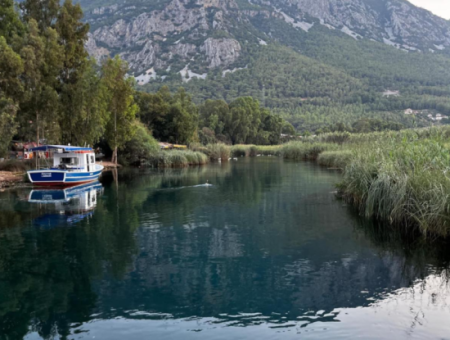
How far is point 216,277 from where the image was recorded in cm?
1058

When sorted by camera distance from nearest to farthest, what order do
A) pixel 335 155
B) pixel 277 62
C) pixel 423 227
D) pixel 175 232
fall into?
pixel 423 227 → pixel 175 232 → pixel 335 155 → pixel 277 62

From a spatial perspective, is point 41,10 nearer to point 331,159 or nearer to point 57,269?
point 331,159

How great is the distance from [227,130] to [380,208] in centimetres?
9904

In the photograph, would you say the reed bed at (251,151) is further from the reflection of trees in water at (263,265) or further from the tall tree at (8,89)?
the reflection of trees in water at (263,265)

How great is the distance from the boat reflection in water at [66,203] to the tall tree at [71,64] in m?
10.7

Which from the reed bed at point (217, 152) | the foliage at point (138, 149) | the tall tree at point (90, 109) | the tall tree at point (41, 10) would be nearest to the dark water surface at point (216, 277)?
the tall tree at point (90, 109)

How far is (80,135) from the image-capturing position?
42.6 metres

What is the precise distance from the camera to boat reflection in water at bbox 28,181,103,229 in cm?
1752

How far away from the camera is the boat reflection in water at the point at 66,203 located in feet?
57.5

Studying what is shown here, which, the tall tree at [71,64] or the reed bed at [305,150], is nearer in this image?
the tall tree at [71,64]

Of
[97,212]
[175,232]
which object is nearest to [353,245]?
[175,232]

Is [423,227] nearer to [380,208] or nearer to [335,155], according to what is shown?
[380,208]

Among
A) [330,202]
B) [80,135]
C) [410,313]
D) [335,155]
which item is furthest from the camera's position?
[335,155]

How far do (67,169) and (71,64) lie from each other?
44.7 ft
